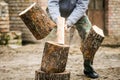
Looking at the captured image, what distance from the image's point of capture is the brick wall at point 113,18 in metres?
9.47

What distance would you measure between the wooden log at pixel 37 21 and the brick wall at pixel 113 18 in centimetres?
487

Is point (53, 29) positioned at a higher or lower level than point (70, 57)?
higher

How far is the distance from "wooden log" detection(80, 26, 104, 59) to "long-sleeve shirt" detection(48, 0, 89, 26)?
0.99 feet

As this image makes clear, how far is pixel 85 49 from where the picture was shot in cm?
519

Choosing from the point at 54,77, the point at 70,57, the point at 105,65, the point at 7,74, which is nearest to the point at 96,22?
the point at 70,57

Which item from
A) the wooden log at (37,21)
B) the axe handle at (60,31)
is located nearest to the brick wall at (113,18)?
the wooden log at (37,21)

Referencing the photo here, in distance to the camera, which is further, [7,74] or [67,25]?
[7,74]

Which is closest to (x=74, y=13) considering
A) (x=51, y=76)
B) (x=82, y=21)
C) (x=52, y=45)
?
(x=82, y=21)

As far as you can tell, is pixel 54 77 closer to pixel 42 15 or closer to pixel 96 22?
pixel 42 15

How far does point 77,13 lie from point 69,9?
0.73 feet

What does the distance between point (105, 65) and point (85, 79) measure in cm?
130

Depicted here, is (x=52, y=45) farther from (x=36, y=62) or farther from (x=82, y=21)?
(x=36, y=62)

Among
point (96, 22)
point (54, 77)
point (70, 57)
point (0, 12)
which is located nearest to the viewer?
point (54, 77)

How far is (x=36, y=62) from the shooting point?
272 inches
